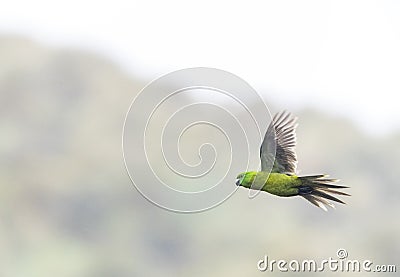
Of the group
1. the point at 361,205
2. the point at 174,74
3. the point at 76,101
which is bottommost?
the point at 174,74

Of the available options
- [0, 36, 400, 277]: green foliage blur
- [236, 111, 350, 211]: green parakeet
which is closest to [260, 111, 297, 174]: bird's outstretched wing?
[236, 111, 350, 211]: green parakeet

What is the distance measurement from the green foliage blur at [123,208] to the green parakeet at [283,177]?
1753 centimetres

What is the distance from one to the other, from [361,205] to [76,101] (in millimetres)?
10388

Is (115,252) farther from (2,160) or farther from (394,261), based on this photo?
(394,261)

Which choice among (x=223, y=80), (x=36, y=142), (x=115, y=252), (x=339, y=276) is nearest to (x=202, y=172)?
(x=223, y=80)

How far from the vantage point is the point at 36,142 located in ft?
92.1

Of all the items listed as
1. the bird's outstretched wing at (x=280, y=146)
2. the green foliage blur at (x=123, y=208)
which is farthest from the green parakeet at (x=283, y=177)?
the green foliage blur at (x=123, y=208)

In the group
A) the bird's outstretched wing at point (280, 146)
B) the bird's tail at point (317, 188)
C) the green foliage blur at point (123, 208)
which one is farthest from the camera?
the green foliage blur at point (123, 208)

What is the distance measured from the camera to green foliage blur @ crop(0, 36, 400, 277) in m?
22.5

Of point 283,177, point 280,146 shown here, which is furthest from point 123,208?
point 283,177

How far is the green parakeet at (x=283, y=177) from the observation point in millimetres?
2188

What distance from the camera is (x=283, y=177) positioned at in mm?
2277

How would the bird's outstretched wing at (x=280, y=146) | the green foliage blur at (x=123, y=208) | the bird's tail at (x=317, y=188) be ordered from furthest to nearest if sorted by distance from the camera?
the green foliage blur at (x=123, y=208), the bird's outstretched wing at (x=280, y=146), the bird's tail at (x=317, y=188)

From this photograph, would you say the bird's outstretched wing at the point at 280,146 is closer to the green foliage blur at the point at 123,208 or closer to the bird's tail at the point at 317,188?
the bird's tail at the point at 317,188
